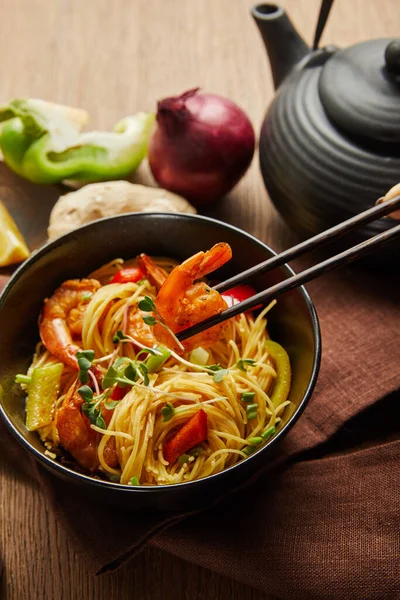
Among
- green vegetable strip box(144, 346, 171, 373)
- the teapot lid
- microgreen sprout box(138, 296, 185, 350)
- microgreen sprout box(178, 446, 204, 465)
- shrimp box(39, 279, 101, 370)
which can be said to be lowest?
microgreen sprout box(178, 446, 204, 465)

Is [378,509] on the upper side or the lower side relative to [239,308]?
lower

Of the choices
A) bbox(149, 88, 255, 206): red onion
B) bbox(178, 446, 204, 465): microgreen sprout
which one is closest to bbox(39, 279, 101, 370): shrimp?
bbox(178, 446, 204, 465): microgreen sprout

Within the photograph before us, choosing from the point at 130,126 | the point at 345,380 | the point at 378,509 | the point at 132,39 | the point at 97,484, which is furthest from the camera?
the point at 132,39

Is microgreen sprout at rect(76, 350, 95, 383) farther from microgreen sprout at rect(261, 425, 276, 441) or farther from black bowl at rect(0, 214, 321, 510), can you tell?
microgreen sprout at rect(261, 425, 276, 441)

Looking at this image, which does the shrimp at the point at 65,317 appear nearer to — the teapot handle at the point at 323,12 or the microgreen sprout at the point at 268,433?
the microgreen sprout at the point at 268,433

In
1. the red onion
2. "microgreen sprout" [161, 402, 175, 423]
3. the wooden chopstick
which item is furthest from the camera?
the red onion

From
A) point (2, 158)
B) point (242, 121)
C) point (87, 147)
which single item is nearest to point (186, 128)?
point (242, 121)

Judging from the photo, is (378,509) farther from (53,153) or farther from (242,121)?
(53,153)

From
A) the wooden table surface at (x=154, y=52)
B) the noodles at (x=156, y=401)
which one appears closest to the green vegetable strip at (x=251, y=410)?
the noodles at (x=156, y=401)

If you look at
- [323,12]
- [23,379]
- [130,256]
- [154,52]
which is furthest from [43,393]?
[154,52]
